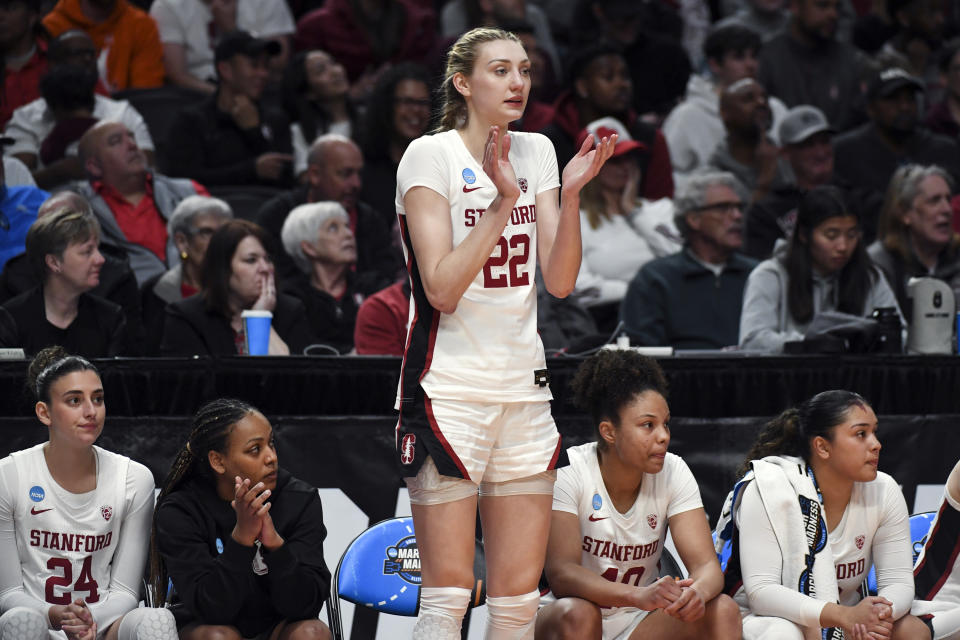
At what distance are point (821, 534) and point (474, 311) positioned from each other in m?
1.50

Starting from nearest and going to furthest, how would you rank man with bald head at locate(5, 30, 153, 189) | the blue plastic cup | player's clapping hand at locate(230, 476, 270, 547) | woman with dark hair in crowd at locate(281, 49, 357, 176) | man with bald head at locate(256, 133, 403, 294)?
player's clapping hand at locate(230, 476, 270, 547) → the blue plastic cup → man with bald head at locate(256, 133, 403, 294) → man with bald head at locate(5, 30, 153, 189) → woman with dark hair in crowd at locate(281, 49, 357, 176)

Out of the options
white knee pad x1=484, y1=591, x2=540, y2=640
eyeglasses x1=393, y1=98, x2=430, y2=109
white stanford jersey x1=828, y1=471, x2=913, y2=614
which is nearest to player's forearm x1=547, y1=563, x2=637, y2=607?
white knee pad x1=484, y1=591, x2=540, y2=640

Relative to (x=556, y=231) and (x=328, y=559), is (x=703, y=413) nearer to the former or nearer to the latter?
(x=328, y=559)

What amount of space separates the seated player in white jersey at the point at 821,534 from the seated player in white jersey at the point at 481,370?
102 cm

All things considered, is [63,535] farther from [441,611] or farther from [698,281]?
[698,281]

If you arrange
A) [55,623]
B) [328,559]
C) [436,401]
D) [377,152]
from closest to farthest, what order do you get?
[436,401] → [55,623] → [328,559] → [377,152]

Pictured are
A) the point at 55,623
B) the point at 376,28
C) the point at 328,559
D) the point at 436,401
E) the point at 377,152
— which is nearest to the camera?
the point at 436,401

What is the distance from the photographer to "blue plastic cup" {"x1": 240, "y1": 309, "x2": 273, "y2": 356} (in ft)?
16.5

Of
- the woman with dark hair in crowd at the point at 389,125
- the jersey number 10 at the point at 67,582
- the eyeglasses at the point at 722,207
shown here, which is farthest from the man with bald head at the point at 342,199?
the jersey number 10 at the point at 67,582

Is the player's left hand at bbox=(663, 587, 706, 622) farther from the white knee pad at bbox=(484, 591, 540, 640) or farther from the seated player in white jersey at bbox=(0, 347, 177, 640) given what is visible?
the seated player in white jersey at bbox=(0, 347, 177, 640)

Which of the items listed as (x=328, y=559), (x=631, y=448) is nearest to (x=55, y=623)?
(x=328, y=559)

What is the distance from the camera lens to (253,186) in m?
7.71

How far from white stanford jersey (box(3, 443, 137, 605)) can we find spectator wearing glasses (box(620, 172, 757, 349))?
2685 mm

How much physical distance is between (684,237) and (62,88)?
11.4ft
